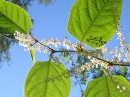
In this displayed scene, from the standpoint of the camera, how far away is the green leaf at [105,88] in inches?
27.5

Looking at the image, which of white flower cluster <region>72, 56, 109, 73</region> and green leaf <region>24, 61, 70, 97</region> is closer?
white flower cluster <region>72, 56, 109, 73</region>

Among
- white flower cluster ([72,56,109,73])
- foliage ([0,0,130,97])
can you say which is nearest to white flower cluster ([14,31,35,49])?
foliage ([0,0,130,97])

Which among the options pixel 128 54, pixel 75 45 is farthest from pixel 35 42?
pixel 128 54

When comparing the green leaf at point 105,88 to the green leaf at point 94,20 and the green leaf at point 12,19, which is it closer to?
the green leaf at point 94,20

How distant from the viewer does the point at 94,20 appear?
2.15 ft

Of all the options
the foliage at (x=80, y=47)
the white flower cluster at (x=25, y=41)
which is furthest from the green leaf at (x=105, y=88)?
the white flower cluster at (x=25, y=41)

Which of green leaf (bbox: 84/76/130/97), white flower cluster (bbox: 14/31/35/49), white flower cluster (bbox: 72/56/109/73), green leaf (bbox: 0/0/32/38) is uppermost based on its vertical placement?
green leaf (bbox: 0/0/32/38)

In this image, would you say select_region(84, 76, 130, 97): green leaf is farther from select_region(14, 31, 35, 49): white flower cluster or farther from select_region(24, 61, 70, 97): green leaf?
select_region(14, 31, 35, 49): white flower cluster

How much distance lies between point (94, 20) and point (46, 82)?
0.20 metres

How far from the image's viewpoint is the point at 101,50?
651mm

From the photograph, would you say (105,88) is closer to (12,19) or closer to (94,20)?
(94,20)

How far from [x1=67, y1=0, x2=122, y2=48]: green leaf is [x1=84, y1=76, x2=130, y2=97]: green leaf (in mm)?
91

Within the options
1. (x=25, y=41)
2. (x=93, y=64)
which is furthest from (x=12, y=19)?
(x=93, y=64)

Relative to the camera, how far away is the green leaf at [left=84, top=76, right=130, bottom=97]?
0.70 m
